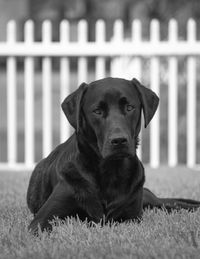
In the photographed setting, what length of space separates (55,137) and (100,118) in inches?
474

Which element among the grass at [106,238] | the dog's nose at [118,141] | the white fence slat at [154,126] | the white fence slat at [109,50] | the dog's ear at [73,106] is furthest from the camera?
the white fence slat at [154,126]

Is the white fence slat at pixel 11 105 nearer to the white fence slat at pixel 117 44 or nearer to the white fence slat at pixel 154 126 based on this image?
the white fence slat at pixel 117 44

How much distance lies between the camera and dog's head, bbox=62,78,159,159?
4.21 meters

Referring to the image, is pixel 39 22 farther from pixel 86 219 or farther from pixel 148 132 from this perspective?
pixel 86 219

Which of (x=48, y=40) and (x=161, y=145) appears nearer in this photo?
(x=48, y=40)

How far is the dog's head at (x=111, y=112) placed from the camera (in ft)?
13.8

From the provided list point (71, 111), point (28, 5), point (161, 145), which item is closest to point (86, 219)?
point (71, 111)

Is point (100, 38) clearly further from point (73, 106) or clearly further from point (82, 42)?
point (73, 106)

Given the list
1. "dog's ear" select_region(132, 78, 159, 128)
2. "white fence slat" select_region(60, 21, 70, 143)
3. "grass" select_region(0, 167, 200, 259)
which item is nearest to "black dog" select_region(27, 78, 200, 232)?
"dog's ear" select_region(132, 78, 159, 128)

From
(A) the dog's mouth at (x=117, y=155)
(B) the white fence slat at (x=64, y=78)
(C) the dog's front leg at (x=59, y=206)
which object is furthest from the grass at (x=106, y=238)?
(B) the white fence slat at (x=64, y=78)


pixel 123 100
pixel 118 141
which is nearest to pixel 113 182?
pixel 118 141

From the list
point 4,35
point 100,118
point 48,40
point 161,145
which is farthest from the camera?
point 4,35

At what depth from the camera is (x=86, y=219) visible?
14.3 feet

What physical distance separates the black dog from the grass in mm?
116
